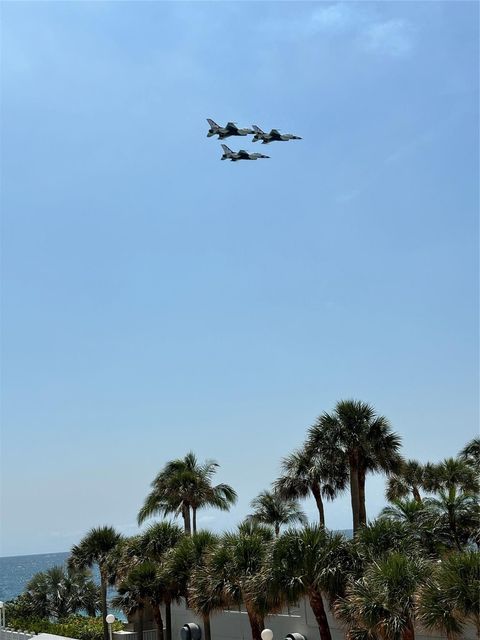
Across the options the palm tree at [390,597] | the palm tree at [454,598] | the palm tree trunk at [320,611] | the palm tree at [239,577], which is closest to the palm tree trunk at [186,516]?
the palm tree at [239,577]

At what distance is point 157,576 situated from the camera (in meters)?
31.2

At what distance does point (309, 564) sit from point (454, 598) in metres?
6.50

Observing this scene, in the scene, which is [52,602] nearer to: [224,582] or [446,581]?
[224,582]

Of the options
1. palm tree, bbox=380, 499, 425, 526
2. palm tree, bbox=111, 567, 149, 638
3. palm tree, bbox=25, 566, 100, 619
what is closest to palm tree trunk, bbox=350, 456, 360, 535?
palm tree, bbox=380, 499, 425, 526

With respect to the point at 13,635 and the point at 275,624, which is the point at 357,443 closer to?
the point at 275,624

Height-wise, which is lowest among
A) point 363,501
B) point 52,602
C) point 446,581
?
point 52,602

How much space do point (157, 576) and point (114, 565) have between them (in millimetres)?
7298

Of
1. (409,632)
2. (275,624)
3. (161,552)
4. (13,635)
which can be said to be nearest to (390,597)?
(409,632)

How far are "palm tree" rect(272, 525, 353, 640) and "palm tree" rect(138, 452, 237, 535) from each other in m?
19.3

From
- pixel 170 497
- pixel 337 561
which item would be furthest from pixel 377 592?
pixel 170 497

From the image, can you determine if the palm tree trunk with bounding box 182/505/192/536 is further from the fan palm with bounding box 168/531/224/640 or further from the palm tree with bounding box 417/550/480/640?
the palm tree with bounding box 417/550/480/640

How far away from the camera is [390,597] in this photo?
18953 mm

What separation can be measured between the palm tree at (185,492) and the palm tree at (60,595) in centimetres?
1252

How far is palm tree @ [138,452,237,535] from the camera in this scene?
42.2m
